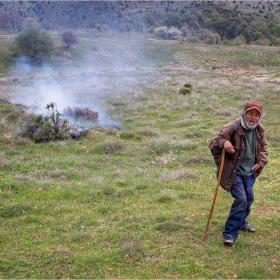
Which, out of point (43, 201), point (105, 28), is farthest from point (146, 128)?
point (105, 28)

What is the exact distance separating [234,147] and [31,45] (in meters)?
35.9

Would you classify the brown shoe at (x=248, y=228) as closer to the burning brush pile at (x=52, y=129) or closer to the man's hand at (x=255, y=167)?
the man's hand at (x=255, y=167)

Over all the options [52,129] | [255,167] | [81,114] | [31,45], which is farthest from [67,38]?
[255,167]

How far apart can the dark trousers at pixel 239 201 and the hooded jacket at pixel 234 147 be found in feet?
0.34

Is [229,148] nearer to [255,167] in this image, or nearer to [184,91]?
[255,167]

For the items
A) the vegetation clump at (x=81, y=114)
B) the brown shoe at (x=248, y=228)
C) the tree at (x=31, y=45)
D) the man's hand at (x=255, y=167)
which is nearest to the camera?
the man's hand at (x=255, y=167)

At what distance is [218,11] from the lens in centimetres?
6919

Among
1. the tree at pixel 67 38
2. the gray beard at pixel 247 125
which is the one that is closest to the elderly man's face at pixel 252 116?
the gray beard at pixel 247 125

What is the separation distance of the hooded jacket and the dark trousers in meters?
0.11

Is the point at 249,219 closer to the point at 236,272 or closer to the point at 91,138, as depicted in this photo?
the point at 236,272

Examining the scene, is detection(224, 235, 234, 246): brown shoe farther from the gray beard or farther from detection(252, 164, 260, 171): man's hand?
the gray beard

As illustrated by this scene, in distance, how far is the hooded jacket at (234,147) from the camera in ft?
13.0

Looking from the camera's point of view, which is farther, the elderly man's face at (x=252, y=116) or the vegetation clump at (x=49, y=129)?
the vegetation clump at (x=49, y=129)

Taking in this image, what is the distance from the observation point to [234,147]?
3936 mm
